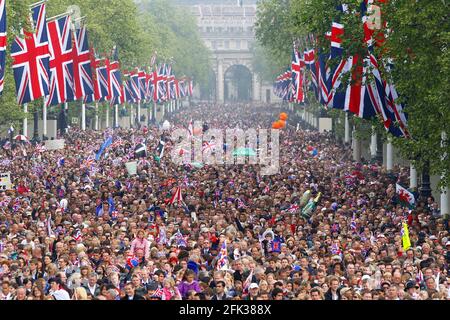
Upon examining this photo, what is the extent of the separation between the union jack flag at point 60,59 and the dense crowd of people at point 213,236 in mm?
7543

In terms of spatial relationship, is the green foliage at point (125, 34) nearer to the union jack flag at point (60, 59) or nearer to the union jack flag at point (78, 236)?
the union jack flag at point (60, 59)

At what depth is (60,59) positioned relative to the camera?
5525 centimetres

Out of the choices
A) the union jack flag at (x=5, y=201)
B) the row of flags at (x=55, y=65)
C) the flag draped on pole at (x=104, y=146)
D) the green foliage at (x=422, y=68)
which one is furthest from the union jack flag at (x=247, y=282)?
the flag draped on pole at (x=104, y=146)

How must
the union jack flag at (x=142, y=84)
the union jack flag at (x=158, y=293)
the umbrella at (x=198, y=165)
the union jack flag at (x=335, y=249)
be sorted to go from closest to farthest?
1. the union jack flag at (x=158, y=293)
2. the union jack flag at (x=335, y=249)
3. the umbrella at (x=198, y=165)
4. the union jack flag at (x=142, y=84)

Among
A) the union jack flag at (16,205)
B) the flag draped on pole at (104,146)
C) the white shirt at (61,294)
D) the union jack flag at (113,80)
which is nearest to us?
the white shirt at (61,294)

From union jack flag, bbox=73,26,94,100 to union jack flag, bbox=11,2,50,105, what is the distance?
8.26 m

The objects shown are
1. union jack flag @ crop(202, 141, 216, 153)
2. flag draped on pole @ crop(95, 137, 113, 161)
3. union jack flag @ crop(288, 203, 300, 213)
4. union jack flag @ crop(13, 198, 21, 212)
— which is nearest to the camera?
union jack flag @ crop(13, 198, 21, 212)

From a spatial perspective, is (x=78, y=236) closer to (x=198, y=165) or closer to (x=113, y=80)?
(x=198, y=165)

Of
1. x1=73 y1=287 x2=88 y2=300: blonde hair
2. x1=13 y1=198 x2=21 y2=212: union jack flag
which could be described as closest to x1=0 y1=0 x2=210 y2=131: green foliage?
x1=13 y1=198 x2=21 y2=212: union jack flag

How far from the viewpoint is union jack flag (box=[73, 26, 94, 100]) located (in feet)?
192

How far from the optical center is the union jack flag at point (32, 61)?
47.2 m

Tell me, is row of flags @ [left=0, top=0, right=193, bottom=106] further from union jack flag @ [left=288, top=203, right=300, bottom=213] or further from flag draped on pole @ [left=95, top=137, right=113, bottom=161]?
union jack flag @ [left=288, top=203, right=300, bottom=213]

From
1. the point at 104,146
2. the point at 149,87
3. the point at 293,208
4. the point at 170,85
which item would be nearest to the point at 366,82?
the point at 293,208

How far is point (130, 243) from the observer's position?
2439 centimetres
